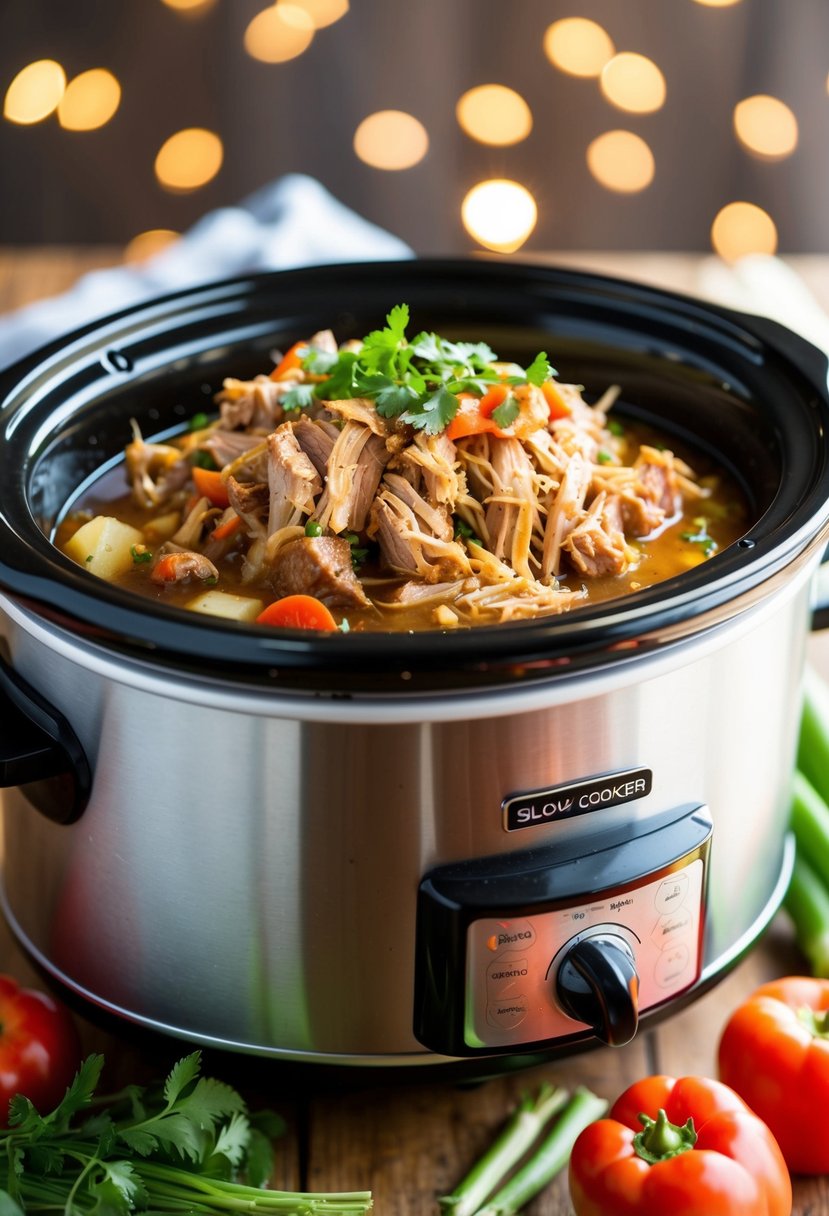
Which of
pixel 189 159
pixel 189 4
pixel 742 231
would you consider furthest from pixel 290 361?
pixel 742 231

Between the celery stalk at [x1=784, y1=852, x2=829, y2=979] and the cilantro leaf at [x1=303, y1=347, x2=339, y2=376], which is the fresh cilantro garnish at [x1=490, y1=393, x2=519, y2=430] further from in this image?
the celery stalk at [x1=784, y1=852, x2=829, y2=979]

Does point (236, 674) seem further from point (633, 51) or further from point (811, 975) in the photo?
point (633, 51)

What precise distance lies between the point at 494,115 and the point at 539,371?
13.7 ft

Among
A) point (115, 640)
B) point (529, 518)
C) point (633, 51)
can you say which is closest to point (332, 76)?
point (633, 51)

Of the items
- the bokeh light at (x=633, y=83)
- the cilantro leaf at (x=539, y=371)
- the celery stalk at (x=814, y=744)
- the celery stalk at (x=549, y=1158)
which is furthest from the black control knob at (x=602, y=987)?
the bokeh light at (x=633, y=83)

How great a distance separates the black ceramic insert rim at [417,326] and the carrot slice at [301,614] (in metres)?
0.30

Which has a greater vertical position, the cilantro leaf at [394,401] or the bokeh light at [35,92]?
the bokeh light at [35,92]

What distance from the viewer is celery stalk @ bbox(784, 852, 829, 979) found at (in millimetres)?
2754

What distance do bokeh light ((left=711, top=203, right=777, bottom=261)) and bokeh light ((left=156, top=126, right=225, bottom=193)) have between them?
2259mm

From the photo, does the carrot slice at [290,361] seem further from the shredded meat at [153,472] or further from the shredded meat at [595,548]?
the shredded meat at [595,548]

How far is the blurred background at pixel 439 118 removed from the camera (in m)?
5.93

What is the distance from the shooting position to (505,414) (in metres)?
2.43

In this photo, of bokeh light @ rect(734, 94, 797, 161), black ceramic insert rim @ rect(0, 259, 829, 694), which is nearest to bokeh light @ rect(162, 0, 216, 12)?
bokeh light @ rect(734, 94, 797, 161)

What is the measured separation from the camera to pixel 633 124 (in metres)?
6.33
